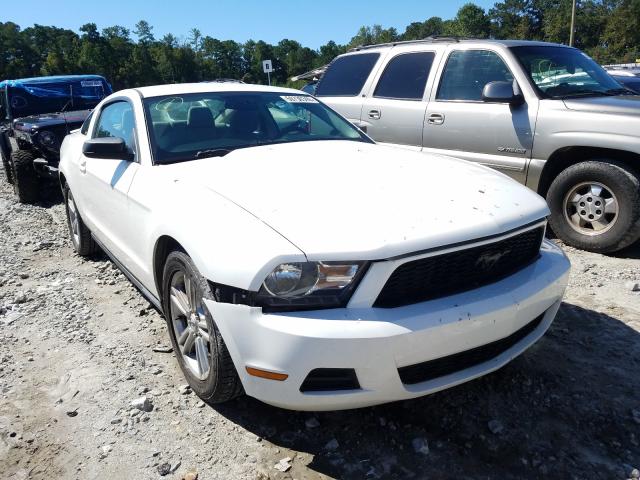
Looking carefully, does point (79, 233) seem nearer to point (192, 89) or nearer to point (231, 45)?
point (192, 89)

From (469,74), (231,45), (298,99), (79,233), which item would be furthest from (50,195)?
(231,45)

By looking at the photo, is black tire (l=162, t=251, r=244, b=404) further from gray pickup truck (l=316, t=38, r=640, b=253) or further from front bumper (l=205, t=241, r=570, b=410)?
gray pickup truck (l=316, t=38, r=640, b=253)

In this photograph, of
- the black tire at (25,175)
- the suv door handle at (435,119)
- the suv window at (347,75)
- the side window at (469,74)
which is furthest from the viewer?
the black tire at (25,175)

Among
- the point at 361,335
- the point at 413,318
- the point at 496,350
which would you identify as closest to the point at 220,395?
the point at 361,335

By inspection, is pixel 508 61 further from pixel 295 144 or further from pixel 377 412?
pixel 377 412

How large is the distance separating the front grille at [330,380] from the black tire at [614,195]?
130 inches

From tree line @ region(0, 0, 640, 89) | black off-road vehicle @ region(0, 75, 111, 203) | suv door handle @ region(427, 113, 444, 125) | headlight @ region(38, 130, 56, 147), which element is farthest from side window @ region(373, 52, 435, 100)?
tree line @ region(0, 0, 640, 89)

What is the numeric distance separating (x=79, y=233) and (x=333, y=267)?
3722 mm

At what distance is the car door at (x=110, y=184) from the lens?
3.28 m

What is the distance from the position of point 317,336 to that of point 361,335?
0.53ft

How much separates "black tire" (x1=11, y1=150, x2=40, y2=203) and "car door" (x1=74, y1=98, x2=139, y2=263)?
3642 mm

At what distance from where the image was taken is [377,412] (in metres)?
2.54

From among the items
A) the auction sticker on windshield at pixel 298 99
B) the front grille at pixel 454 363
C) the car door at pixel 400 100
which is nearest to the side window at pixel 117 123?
the auction sticker on windshield at pixel 298 99

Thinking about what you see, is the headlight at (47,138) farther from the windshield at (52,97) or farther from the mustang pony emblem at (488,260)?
the mustang pony emblem at (488,260)
